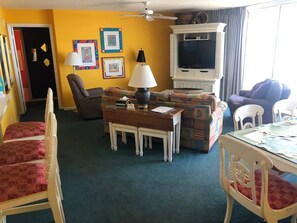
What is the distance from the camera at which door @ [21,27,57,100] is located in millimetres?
6875

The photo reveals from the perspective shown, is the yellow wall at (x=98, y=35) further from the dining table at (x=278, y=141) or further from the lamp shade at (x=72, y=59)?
the dining table at (x=278, y=141)

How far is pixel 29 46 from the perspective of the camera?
6910mm

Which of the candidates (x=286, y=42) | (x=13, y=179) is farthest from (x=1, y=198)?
(x=286, y=42)

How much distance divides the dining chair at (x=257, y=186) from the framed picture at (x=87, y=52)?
16.1 feet

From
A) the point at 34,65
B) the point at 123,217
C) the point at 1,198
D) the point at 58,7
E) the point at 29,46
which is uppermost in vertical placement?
the point at 58,7

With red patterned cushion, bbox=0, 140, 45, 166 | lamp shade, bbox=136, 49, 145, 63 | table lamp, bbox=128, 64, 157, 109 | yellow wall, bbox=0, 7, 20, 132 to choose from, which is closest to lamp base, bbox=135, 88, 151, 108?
table lamp, bbox=128, 64, 157, 109

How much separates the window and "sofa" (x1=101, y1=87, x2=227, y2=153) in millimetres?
2408

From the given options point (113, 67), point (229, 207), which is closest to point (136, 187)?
point (229, 207)

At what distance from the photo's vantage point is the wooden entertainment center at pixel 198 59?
5.88 meters

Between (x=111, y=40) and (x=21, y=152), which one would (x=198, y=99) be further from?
(x=111, y=40)

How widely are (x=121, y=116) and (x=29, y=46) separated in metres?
4.91

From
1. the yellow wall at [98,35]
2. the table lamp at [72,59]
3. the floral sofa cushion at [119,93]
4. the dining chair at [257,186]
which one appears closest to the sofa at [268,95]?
the floral sofa cushion at [119,93]

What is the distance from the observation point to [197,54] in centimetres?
632

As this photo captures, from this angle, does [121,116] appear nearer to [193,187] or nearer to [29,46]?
[193,187]
